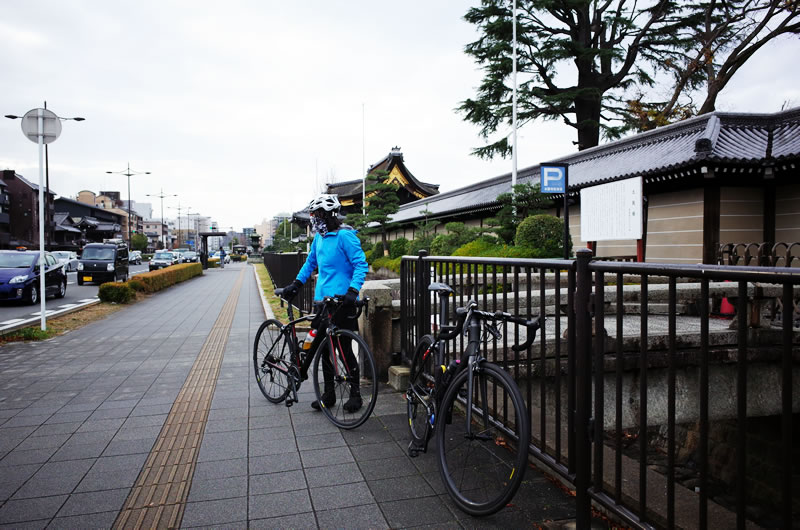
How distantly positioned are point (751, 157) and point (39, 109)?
1475 centimetres

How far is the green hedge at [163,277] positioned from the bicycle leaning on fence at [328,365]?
48.1 feet

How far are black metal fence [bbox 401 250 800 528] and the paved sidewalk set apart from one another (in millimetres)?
469

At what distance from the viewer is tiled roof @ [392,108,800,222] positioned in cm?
1210

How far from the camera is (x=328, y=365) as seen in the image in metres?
4.46

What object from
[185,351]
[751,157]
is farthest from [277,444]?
[751,157]

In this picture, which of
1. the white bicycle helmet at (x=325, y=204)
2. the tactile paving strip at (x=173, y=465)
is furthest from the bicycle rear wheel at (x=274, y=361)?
the white bicycle helmet at (x=325, y=204)

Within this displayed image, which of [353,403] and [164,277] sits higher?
[164,277]

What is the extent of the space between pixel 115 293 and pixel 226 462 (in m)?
13.5

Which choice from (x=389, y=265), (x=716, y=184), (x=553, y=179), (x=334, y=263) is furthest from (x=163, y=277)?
(x=716, y=184)

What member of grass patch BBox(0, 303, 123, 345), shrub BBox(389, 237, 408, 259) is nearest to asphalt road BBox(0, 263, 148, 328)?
grass patch BBox(0, 303, 123, 345)

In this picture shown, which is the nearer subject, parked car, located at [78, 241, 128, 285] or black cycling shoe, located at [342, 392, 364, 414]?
black cycling shoe, located at [342, 392, 364, 414]

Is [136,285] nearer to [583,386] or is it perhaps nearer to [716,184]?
[716,184]

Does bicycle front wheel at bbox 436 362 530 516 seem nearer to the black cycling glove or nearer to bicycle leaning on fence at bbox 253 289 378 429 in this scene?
bicycle leaning on fence at bbox 253 289 378 429

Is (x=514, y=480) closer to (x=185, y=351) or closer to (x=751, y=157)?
(x=185, y=351)
